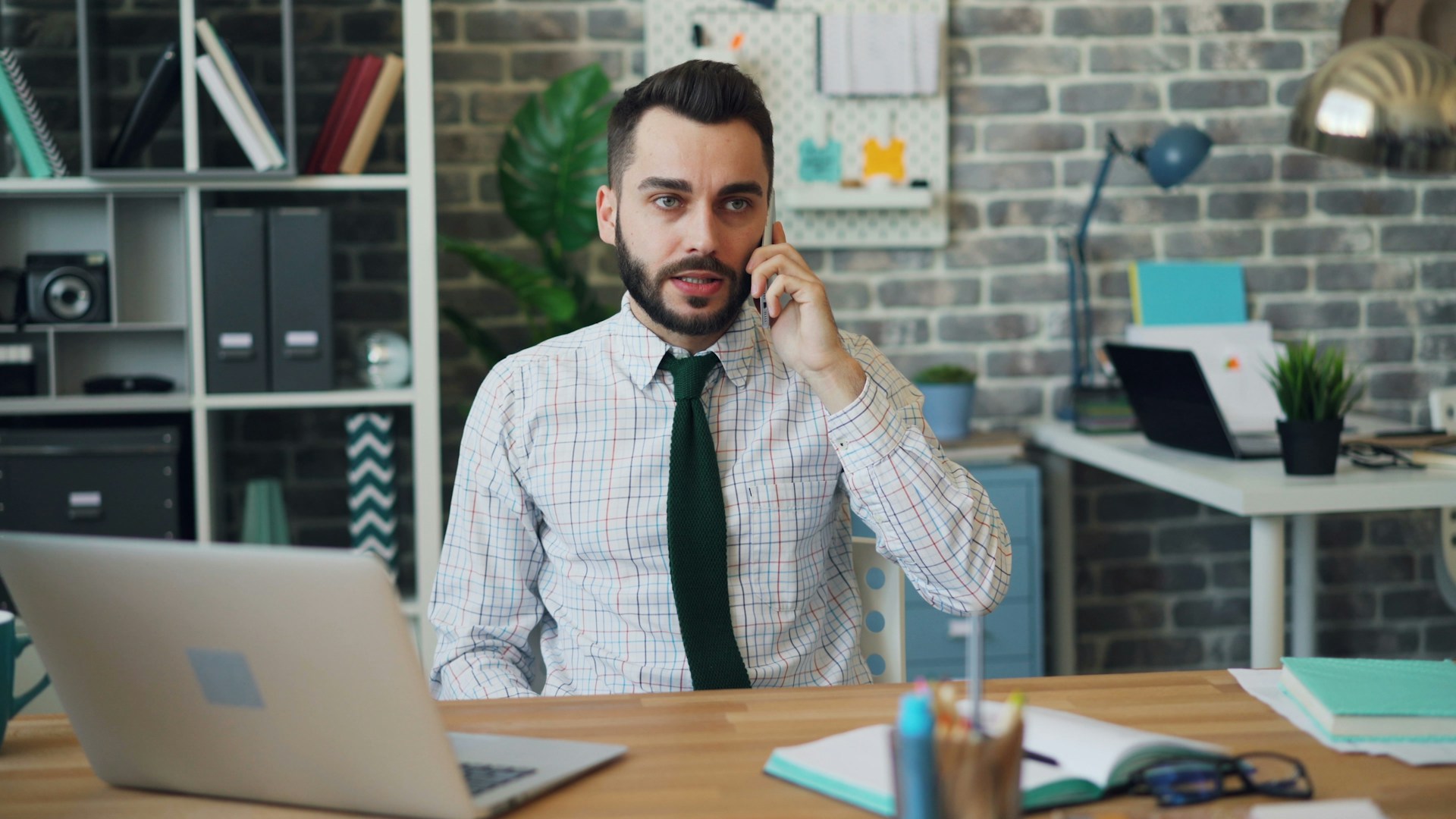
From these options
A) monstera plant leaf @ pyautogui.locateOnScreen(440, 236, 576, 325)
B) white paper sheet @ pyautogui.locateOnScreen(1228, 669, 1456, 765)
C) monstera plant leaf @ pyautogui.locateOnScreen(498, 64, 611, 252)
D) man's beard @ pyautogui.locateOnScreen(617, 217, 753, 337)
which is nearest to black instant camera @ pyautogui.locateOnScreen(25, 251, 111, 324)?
monstera plant leaf @ pyautogui.locateOnScreen(440, 236, 576, 325)

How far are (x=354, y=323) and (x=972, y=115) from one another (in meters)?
1.61

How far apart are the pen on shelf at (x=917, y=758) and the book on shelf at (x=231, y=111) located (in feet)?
7.33

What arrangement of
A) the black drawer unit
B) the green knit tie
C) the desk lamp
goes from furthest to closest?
the desk lamp, the black drawer unit, the green knit tie

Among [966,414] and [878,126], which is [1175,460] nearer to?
[966,414]

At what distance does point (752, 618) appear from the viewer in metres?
1.45

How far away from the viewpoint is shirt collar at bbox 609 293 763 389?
1508 millimetres

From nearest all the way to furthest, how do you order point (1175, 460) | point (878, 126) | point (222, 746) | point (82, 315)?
point (222, 746) → point (1175, 460) → point (82, 315) → point (878, 126)

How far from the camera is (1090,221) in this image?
3174 mm

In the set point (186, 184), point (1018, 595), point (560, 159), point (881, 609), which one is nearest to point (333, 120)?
point (186, 184)

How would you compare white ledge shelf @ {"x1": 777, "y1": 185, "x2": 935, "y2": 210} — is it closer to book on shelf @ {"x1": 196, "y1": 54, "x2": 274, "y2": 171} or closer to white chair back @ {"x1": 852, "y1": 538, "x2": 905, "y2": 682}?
book on shelf @ {"x1": 196, "y1": 54, "x2": 274, "y2": 171}

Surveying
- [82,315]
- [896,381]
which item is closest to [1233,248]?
[896,381]

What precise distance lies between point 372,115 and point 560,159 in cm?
41

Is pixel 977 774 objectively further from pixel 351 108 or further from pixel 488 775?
pixel 351 108

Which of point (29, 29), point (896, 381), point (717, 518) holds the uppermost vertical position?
point (29, 29)
